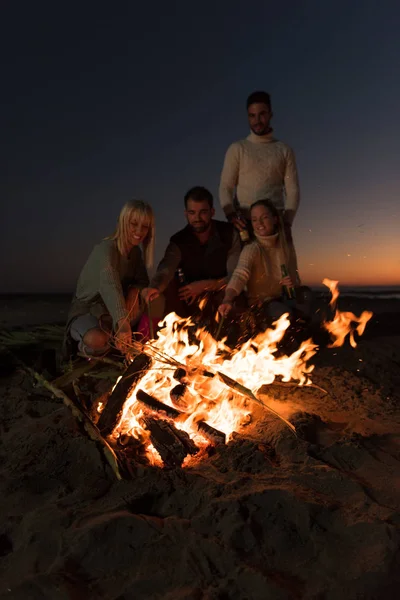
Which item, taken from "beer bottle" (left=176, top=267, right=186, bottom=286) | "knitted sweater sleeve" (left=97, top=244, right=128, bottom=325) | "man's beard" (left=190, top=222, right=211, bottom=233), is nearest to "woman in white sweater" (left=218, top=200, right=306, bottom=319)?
"man's beard" (left=190, top=222, right=211, bottom=233)

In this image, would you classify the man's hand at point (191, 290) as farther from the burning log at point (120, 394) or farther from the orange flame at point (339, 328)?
the burning log at point (120, 394)

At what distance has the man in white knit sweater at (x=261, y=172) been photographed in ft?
17.8

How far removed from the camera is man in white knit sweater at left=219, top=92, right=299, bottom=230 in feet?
17.8

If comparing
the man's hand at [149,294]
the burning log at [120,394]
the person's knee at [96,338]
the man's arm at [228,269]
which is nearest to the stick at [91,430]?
the burning log at [120,394]

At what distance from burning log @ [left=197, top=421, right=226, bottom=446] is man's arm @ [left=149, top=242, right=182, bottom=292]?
2132 millimetres

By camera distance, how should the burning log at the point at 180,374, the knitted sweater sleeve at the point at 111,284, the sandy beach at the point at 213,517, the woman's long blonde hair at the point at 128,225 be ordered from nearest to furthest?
1. the sandy beach at the point at 213,517
2. the burning log at the point at 180,374
3. the knitted sweater sleeve at the point at 111,284
4. the woman's long blonde hair at the point at 128,225

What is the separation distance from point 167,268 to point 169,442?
2.71 metres

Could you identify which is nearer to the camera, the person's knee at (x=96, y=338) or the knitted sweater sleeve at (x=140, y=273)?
the person's knee at (x=96, y=338)

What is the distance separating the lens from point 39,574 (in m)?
1.99

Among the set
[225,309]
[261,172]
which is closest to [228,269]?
[225,309]

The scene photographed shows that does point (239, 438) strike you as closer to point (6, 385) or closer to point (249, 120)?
point (6, 385)

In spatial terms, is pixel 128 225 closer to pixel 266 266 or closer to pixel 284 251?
pixel 266 266

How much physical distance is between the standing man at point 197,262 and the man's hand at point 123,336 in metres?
1.22

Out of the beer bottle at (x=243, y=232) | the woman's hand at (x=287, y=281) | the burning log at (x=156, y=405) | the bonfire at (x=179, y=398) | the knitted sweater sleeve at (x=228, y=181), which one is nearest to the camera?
the bonfire at (x=179, y=398)
